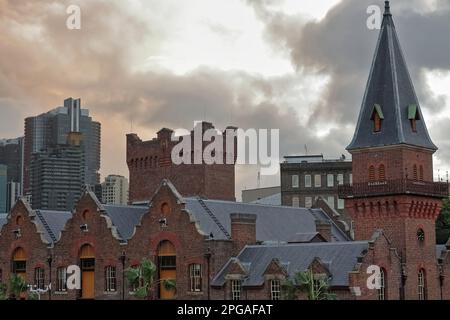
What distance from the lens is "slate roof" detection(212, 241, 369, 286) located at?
56938 mm

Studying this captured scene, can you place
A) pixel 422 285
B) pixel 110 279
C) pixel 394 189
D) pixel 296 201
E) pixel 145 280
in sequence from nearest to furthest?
pixel 394 189, pixel 145 280, pixel 422 285, pixel 110 279, pixel 296 201

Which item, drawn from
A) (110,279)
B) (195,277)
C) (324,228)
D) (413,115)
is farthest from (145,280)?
(413,115)

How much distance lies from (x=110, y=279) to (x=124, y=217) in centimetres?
629

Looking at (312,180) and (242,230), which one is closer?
(242,230)

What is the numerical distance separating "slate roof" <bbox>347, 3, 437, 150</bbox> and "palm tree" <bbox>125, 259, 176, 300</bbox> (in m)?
17.1

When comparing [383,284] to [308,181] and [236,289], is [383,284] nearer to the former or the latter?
[236,289]

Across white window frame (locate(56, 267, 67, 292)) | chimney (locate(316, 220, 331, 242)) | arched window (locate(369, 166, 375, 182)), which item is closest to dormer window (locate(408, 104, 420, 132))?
arched window (locate(369, 166, 375, 182))

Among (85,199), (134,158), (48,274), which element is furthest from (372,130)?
(134,158)

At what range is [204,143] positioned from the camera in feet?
296

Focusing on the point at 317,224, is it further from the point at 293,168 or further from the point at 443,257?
the point at 293,168

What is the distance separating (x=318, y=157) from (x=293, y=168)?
23.4 feet

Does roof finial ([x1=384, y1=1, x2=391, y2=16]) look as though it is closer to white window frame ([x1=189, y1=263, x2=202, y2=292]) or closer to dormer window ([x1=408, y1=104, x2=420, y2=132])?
dormer window ([x1=408, y1=104, x2=420, y2=132])

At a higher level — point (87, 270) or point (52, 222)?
point (52, 222)

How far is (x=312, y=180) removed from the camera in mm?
130250
